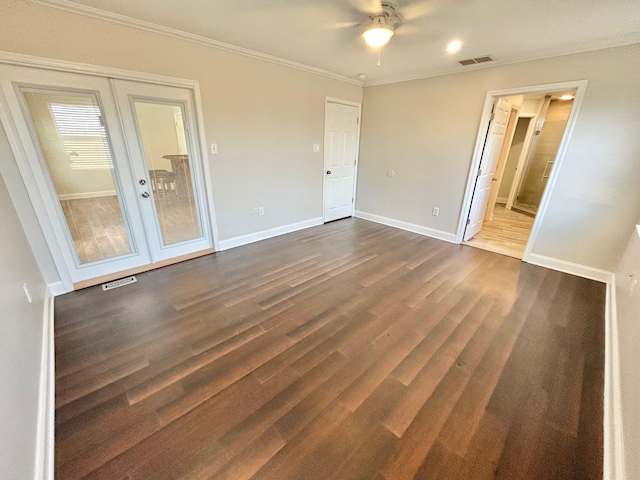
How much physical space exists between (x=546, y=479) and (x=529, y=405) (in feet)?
1.43

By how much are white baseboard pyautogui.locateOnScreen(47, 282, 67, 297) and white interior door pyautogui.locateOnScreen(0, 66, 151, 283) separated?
12 centimetres

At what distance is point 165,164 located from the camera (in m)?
3.00

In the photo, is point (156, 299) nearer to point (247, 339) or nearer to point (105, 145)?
point (247, 339)

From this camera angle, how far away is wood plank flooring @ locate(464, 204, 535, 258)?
3994 mm

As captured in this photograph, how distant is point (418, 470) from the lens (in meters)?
1.27

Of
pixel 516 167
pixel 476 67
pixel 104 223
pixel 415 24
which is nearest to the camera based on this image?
pixel 415 24

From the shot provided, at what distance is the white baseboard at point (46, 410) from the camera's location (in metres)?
1.19

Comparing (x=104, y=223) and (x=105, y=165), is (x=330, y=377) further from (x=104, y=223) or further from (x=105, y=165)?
(x=105, y=165)

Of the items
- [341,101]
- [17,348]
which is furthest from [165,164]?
[341,101]

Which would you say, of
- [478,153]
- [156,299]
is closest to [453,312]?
[478,153]

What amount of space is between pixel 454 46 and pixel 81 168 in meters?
4.07

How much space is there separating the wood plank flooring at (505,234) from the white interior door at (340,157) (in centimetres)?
236

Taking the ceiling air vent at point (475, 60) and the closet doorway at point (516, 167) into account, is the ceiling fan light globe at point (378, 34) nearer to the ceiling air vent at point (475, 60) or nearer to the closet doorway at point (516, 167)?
the ceiling air vent at point (475, 60)

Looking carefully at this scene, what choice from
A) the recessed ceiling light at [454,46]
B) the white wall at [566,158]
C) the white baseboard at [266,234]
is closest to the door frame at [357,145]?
the white wall at [566,158]
